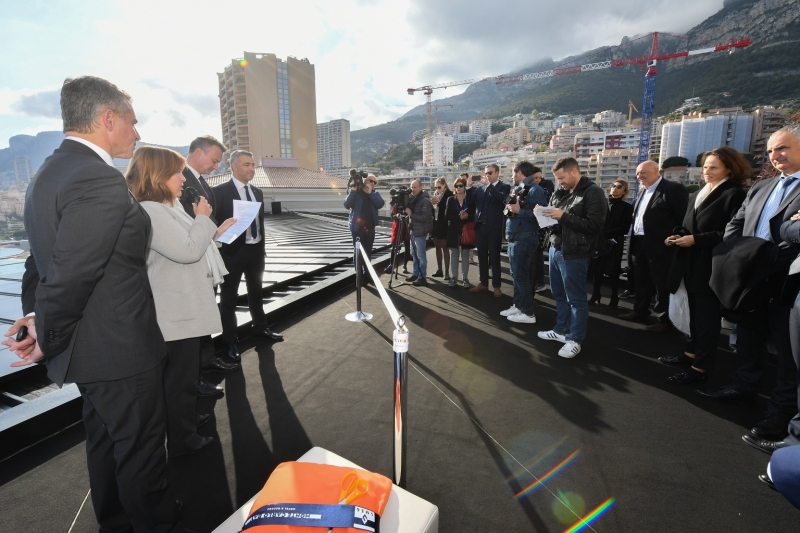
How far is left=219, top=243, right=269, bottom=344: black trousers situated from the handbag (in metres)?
3.17

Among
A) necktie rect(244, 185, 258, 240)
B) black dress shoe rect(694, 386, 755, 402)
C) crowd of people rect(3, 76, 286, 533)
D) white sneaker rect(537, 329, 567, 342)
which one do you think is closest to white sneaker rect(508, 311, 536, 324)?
white sneaker rect(537, 329, 567, 342)

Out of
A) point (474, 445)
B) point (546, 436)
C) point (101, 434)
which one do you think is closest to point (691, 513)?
point (546, 436)

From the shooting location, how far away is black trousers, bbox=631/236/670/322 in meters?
3.92

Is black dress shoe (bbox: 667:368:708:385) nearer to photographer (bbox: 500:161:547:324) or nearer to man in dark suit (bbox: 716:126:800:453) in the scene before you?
man in dark suit (bbox: 716:126:800:453)

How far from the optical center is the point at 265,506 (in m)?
1.16

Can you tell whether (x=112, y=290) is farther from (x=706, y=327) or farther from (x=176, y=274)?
(x=706, y=327)

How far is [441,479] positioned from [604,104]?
133 m

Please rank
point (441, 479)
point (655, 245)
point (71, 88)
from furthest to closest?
point (655, 245), point (441, 479), point (71, 88)

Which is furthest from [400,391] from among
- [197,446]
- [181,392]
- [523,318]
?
[523,318]

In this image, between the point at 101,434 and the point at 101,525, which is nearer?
the point at 101,434

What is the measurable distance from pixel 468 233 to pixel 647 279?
7.84 ft

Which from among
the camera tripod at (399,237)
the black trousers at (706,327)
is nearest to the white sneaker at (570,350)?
the black trousers at (706,327)

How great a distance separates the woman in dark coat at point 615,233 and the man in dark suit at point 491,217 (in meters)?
1.28

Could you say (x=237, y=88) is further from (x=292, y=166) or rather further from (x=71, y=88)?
(x=71, y=88)
